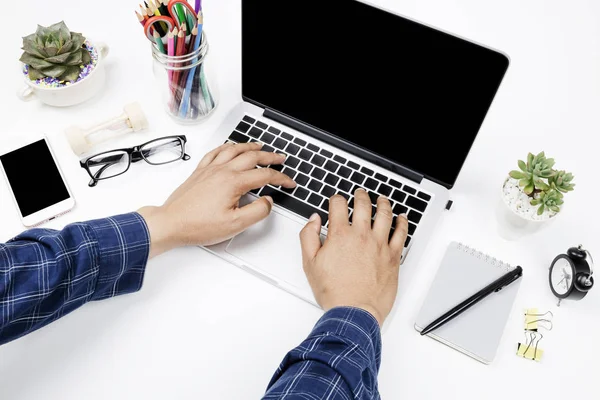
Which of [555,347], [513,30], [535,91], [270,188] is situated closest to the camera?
[555,347]

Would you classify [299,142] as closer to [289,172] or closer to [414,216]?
[289,172]

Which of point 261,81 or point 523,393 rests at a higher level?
point 261,81

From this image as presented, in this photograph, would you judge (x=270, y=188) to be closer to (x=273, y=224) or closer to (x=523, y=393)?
(x=273, y=224)

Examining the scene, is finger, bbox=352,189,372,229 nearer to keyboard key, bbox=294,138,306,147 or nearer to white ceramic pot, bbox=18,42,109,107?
keyboard key, bbox=294,138,306,147

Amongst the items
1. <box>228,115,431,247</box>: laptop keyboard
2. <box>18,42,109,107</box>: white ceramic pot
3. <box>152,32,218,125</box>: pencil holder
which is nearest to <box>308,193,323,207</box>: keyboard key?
<box>228,115,431,247</box>: laptop keyboard

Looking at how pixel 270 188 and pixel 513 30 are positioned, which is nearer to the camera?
pixel 270 188

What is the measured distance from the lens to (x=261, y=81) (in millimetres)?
1028

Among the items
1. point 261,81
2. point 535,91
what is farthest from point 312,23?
point 535,91

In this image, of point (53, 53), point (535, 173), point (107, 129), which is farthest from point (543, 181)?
point (53, 53)

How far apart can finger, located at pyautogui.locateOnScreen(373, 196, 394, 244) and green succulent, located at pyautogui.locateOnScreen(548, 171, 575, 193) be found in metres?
0.28

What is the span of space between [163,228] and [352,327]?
0.36 m

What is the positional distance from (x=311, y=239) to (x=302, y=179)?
15 cm

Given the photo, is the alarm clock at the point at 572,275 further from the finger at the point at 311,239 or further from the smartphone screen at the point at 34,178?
the smartphone screen at the point at 34,178

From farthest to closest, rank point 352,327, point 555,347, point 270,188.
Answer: point 270,188, point 555,347, point 352,327
